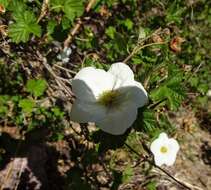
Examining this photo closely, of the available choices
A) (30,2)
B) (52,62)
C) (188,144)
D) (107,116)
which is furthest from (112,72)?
(188,144)

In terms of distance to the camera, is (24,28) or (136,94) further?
(24,28)

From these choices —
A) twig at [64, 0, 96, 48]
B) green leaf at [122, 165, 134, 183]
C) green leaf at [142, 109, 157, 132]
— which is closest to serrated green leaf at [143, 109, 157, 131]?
green leaf at [142, 109, 157, 132]

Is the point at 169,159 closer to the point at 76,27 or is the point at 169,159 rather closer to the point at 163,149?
the point at 163,149

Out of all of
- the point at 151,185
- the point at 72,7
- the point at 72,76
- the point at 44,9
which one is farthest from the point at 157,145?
the point at 44,9

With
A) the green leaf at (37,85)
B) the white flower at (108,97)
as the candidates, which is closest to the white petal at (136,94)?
the white flower at (108,97)

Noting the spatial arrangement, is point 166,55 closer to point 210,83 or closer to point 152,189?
point 152,189

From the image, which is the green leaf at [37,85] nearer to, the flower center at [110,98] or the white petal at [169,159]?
the white petal at [169,159]
